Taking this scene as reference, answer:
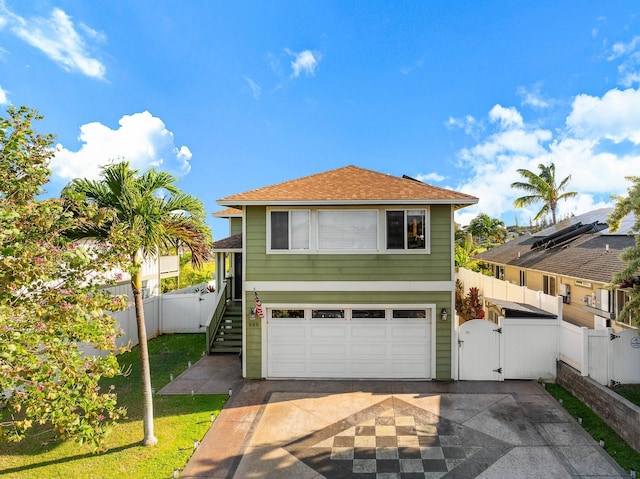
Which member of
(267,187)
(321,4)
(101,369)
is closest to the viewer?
(101,369)

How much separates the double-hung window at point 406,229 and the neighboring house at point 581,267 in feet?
14.9

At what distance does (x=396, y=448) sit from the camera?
20.8ft

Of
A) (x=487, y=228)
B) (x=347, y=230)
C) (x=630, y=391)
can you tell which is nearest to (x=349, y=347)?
(x=347, y=230)

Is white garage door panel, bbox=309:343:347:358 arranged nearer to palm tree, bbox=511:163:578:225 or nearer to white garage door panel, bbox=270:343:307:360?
white garage door panel, bbox=270:343:307:360

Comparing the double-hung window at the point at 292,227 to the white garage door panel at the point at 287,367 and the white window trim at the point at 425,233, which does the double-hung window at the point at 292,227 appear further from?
the white garage door panel at the point at 287,367

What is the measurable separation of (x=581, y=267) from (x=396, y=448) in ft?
33.6

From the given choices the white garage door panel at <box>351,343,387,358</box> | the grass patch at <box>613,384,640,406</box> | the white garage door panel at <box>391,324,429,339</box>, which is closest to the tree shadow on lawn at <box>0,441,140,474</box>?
the white garage door panel at <box>351,343,387,358</box>

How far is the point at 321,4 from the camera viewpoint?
13.2 metres

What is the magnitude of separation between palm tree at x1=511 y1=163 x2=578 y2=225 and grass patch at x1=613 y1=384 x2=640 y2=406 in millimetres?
24853

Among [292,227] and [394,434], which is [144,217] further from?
[394,434]

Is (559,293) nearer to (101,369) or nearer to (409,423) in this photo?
(409,423)

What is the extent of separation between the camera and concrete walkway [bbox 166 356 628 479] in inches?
228

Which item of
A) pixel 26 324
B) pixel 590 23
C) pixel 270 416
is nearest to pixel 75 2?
pixel 26 324

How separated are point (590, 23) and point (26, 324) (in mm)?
18382
